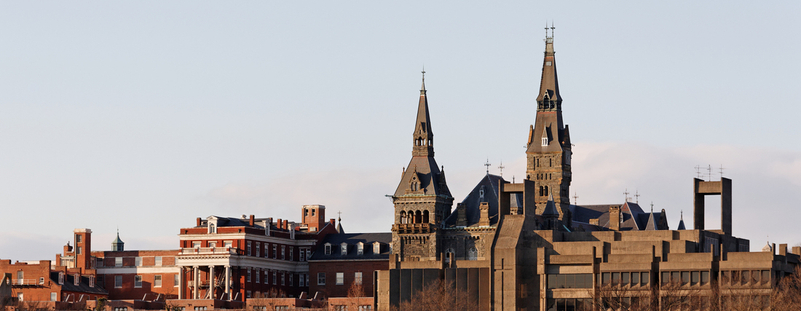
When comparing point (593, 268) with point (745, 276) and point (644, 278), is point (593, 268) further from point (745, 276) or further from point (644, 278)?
point (745, 276)

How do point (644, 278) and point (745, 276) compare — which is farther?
point (644, 278)

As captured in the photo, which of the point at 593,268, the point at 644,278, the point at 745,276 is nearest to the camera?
the point at 745,276

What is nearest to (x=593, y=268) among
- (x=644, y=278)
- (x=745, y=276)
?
(x=644, y=278)

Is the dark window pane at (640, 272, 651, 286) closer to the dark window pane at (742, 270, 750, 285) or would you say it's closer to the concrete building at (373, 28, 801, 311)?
the concrete building at (373, 28, 801, 311)

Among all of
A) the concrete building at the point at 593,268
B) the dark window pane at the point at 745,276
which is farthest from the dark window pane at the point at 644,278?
the dark window pane at the point at 745,276

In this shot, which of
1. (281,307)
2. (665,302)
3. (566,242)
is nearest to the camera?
(665,302)

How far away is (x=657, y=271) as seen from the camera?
472 ft

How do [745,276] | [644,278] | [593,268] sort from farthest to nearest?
[593,268] < [644,278] < [745,276]

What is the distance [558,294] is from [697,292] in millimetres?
13160

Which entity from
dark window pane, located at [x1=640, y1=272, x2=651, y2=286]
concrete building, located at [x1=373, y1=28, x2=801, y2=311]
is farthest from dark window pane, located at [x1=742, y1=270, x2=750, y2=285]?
dark window pane, located at [x1=640, y1=272, x2=651, y2=286]

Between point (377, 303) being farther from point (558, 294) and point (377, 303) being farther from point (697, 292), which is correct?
point (697, 292)

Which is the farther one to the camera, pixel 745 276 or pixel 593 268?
pixel 593 268

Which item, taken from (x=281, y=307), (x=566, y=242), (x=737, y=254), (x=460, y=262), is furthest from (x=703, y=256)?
(x=281, y=307)

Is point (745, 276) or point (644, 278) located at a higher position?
point (745, 276)
